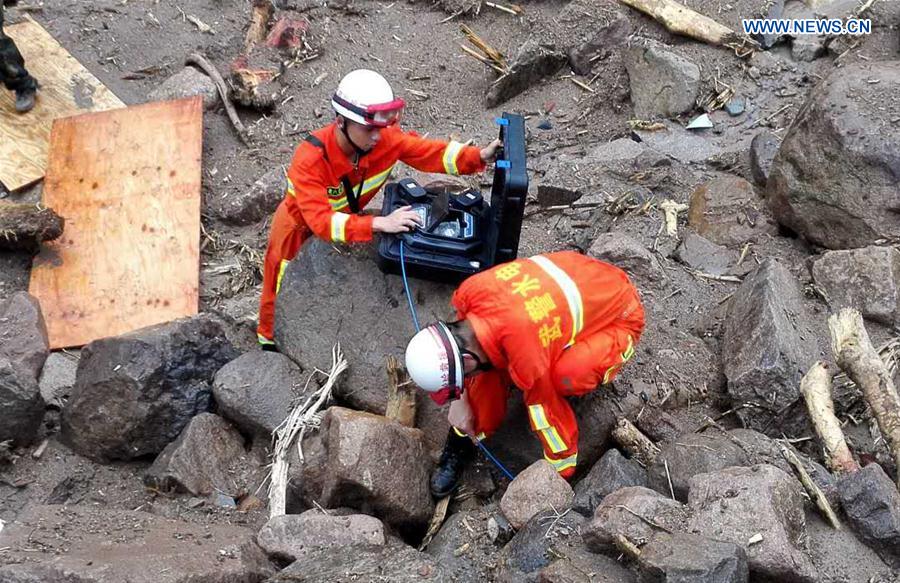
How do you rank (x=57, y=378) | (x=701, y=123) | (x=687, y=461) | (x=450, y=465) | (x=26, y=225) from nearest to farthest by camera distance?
(x=687, y=461), (x=450, y=465), (x=57, y=378), (x=26, y=225), (x=701, y=123)

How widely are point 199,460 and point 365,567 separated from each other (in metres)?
1.60

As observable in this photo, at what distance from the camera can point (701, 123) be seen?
22.9 ft

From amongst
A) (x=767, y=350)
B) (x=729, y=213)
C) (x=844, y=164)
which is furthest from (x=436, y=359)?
(x=844, y=164)

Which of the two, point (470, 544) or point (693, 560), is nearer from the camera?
point (693, 560)

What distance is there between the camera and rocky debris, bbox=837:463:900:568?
3641mm

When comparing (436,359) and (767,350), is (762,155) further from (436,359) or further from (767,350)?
(436,359)

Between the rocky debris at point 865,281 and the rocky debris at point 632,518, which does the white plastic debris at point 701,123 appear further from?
the rocky debris at point 632,518

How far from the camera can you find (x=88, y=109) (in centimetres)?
769

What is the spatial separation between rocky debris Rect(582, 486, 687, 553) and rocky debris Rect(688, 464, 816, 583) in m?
0.08

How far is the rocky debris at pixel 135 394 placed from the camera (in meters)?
4.90

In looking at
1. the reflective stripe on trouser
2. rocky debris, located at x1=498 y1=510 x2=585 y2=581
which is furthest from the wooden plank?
rocky debris, located at x1=498 y1=510 x2=585 y2=581

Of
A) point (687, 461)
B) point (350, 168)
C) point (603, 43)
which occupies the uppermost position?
point (603, 43)

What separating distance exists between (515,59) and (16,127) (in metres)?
4.32

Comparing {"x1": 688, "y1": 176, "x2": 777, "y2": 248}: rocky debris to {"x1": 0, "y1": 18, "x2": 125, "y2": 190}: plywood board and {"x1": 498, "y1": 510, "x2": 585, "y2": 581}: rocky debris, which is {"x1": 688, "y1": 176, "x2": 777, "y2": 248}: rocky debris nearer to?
{"x1": 498, "y1": 510, "x2": 585, "y2": 581}: rocky debris
